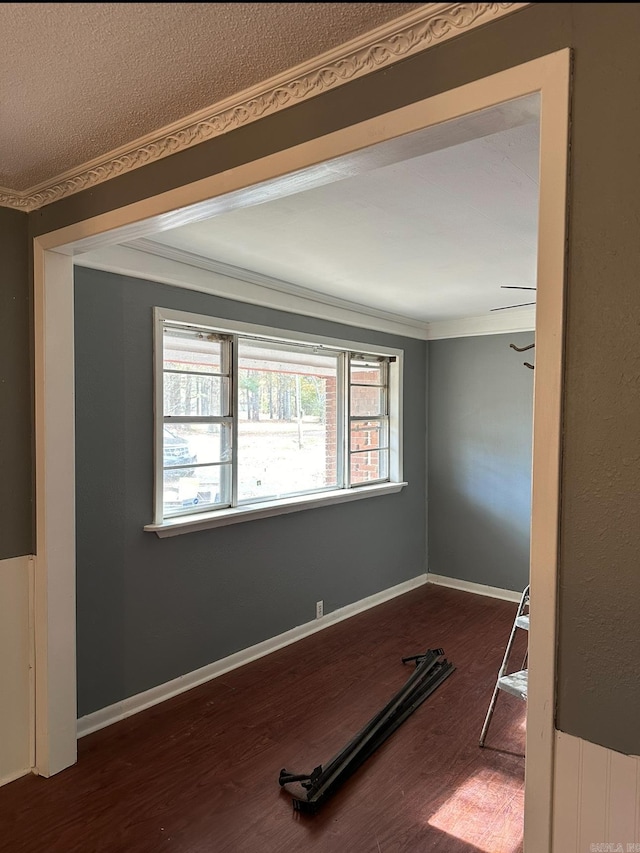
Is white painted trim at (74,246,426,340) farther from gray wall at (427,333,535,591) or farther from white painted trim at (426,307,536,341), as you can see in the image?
gray wall at (427,333,535,591)

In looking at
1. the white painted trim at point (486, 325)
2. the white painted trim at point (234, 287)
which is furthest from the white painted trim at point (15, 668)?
the white painted trim at point (486, 325)

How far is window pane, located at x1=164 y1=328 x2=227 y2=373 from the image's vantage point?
327 centimetres

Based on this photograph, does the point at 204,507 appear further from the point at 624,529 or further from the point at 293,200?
the point at 624,529

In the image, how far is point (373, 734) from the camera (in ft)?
9.12

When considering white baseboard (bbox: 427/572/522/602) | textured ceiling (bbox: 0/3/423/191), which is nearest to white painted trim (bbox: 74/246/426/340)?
textured ceiling (bbox: 0/3/423/191)

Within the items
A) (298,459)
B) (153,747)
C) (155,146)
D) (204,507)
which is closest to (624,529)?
(155,146)

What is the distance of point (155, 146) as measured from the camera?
6.06 ft

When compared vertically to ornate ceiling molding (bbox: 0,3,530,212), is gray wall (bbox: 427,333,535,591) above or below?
below

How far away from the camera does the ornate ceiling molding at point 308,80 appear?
1.22 m

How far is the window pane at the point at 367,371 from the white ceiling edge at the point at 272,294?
0.30 metres

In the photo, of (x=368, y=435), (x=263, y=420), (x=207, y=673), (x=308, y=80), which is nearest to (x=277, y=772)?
(x=207, y=673)

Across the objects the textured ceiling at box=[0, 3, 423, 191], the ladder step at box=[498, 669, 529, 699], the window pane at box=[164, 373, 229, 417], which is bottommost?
the ladder step at box=[498, 669, 529, 699]

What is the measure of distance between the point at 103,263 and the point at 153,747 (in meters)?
2.33

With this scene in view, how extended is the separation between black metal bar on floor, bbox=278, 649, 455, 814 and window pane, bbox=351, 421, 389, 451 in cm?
177
